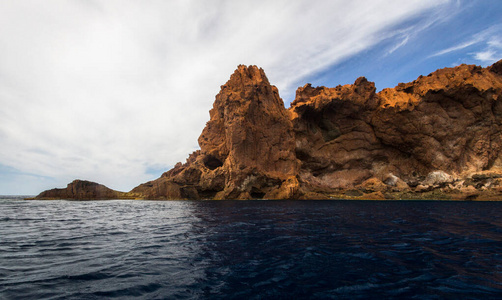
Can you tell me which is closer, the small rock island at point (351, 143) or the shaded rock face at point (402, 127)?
the small rock island at point (351, 143)

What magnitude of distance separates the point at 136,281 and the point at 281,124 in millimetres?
52637

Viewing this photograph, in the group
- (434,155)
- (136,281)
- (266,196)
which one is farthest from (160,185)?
(434,155)

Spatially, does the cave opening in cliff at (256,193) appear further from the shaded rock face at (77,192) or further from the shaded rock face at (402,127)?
the shaded rock face at (77,192)

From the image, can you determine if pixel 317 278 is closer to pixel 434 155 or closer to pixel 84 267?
pixel 84 267

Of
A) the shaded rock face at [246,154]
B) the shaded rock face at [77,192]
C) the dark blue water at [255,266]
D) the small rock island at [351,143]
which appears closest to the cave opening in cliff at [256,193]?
the shaded rock face at [246,154]

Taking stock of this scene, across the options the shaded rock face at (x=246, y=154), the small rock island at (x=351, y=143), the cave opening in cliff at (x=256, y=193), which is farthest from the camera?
the cave opening in cliff at (x=256, y=193)

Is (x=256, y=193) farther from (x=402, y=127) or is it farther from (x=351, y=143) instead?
(x=402, y=127)

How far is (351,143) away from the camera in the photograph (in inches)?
2346

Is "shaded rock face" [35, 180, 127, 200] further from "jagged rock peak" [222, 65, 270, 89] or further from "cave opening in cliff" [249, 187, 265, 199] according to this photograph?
"jagged rock peak" [222, 65, 270, 89]

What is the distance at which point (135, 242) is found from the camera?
9.83 m

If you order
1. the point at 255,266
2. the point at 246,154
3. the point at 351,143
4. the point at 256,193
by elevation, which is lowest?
the point at 255,266

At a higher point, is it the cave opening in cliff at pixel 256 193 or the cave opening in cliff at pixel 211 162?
the cave opening in cliff at pixel 211 162

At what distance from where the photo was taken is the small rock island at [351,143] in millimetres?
48094

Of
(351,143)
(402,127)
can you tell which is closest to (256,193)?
(351,143)
